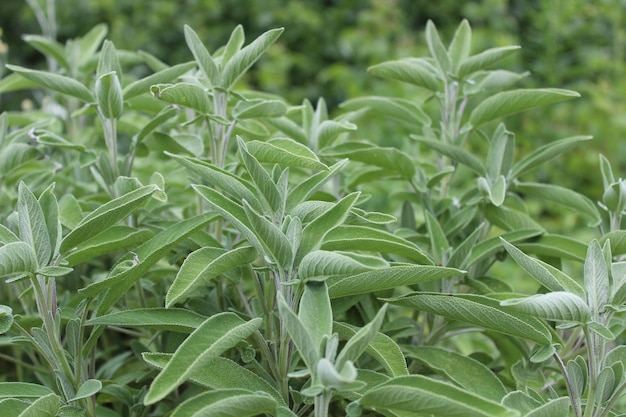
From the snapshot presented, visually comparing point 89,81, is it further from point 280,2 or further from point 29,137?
point 280,2

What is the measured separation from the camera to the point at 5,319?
0.80 meters

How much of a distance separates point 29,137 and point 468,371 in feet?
2.49

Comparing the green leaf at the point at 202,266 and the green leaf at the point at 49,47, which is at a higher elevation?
the green leaf at the point at 49,47

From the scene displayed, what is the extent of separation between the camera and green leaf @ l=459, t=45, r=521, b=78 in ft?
3.62

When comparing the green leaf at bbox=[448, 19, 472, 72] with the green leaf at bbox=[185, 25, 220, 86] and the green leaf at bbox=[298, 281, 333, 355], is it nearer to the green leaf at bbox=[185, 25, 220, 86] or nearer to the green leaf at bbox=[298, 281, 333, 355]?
the green leaf at bbox=[185, 25, 220, 86]

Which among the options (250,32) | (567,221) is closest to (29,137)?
(567,221)

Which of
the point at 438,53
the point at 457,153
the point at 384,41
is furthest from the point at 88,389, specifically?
the point at 384,41

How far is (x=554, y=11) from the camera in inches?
165

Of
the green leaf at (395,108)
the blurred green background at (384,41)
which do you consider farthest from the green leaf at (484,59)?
the blurred green background at (384,41)

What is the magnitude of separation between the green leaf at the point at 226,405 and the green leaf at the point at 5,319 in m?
0.21

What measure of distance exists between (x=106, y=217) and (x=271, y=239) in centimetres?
19

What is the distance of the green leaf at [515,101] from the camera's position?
1.04m

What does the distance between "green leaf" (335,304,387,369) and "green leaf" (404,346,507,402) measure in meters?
0.26

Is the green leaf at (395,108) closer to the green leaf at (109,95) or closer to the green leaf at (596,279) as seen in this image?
the green leaf at (109,95)
